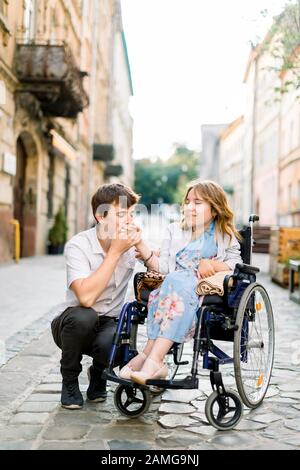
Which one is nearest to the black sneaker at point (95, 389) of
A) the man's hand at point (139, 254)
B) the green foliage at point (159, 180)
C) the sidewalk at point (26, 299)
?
the man's hand at point (139, 254)

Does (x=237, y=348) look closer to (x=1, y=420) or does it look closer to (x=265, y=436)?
(x=265, y=436)

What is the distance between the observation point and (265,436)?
3.21m

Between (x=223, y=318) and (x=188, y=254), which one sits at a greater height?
(x=188, y=254)

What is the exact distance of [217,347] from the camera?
360 centimetres

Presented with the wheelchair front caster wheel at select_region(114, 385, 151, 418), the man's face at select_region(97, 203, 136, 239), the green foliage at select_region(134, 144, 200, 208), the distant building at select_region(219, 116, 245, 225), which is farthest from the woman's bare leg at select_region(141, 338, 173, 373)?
the green foliage at select_region(134, 144, 200, 208)

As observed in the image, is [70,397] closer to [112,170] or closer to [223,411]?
[223,411]

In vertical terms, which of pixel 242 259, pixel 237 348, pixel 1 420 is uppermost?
pixel 242 259

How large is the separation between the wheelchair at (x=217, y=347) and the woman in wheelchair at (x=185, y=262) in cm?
8

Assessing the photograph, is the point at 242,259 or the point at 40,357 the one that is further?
the point at 40,357

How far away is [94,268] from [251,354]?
1182 mm

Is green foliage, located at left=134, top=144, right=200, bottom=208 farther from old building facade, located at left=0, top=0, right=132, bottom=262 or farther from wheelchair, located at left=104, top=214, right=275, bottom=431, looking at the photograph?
wheelchair, located at left=104, top=214, right=275, bottom=431

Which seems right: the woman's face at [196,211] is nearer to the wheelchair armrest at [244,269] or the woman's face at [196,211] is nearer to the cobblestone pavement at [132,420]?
the wheelchair armrest at [244,269]
